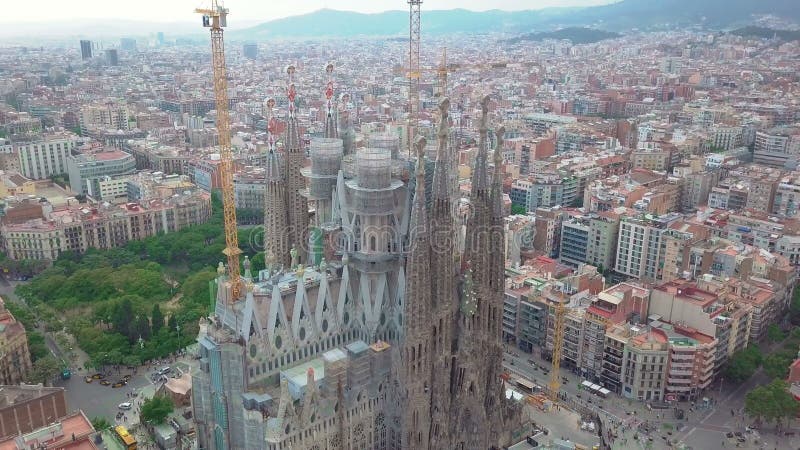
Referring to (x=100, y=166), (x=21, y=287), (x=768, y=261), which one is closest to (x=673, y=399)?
(x=768, y=261)

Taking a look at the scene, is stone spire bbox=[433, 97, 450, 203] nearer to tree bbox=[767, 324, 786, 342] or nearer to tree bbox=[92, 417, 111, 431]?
tree bbox=[92, 417, 111, 431]

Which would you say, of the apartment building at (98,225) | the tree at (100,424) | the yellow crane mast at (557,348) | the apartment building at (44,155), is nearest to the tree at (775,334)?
the yellow crane mast at (557,348)

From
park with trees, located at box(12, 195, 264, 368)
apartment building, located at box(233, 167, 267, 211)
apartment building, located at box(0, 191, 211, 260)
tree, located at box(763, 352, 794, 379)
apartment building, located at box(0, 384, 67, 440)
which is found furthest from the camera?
apartment building, located at box(233, 167, 267, 211)

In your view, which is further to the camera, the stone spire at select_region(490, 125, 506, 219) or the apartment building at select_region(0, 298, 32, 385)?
the apartment building at select_region(0, 298, 32, 385)

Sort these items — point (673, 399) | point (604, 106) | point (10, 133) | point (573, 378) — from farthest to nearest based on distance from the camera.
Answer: point (604, 106)
point (10, 133)
point (573, 378)
point (673, 399)

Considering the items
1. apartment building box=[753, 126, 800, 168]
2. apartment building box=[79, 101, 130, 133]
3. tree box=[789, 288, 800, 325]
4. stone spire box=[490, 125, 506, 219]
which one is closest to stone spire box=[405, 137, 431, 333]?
stone spire box=[490, 125, 506, 219]

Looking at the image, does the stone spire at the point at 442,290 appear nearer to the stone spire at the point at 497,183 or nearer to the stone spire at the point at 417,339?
the stone spire at the point at 417,339

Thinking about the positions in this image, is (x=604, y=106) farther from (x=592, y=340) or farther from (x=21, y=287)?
(x=21, y=287)
